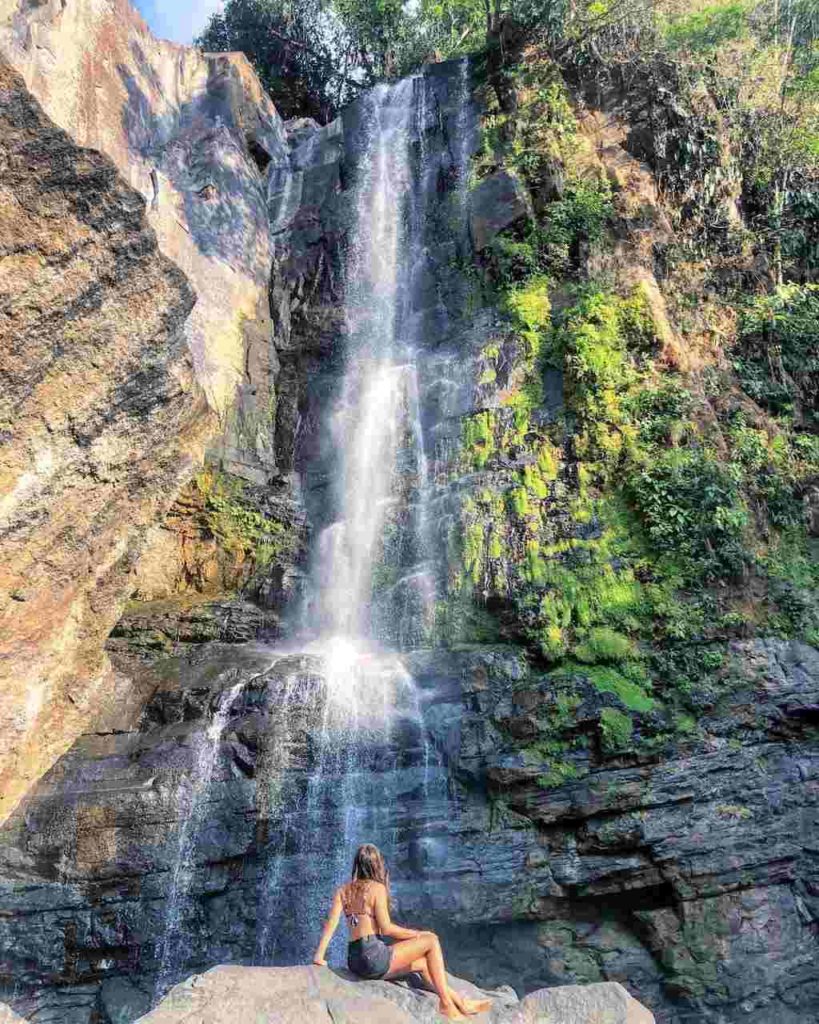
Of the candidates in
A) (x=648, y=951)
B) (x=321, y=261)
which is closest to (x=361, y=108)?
(x=321, y=261)

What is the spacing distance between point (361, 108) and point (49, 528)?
1666 cm

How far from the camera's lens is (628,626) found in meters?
10.1

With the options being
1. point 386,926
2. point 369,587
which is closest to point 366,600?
point 369,587

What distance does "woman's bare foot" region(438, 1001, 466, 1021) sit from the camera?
4766 mm

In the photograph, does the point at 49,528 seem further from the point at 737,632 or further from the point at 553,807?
the point at 737,632

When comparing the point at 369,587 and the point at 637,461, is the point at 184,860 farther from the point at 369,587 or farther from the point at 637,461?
the point at 637,461

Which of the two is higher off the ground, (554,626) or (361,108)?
(361,108)

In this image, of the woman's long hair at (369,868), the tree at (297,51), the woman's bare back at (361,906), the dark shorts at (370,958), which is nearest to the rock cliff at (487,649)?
the dark shorts at (370,958)

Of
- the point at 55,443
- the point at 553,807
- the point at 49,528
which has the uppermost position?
the point at 55,443

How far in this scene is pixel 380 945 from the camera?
197 inches

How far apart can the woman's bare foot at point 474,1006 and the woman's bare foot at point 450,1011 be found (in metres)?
0.07

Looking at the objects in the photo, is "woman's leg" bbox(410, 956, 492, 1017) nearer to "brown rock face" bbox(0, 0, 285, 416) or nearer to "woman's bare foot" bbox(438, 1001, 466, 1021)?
"woman's bare foot" bbox(438, 1001, 466, 1021)

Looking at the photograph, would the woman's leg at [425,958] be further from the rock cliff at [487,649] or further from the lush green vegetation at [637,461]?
the lush green vegetation at [637,461]

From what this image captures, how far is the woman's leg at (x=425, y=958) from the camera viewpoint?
4.93 metres
